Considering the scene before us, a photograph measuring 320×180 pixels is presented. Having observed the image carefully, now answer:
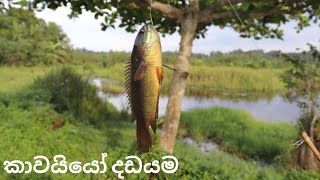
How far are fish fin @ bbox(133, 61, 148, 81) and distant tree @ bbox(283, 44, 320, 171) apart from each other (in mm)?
6071

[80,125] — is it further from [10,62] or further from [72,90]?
[10,62]

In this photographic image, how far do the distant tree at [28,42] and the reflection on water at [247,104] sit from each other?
8.14 m

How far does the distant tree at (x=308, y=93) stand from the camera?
7.20m

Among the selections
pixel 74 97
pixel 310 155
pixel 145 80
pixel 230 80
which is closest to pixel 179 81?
pixel 310 155

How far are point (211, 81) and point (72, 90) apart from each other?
13.6 meters

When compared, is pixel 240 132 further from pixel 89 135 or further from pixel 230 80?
pixel 230 80

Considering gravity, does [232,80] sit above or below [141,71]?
below

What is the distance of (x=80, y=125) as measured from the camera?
8.70m

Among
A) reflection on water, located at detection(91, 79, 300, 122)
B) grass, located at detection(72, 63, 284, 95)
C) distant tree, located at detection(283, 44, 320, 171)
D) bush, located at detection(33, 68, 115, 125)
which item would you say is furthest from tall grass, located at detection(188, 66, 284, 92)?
distant tree, located at detection(283, 44, 320, 171)

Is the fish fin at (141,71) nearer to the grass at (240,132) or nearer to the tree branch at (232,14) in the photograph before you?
the tree branch at (232,14)

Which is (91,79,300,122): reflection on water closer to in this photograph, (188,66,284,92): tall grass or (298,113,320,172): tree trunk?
(188,66,284,92): tall grass

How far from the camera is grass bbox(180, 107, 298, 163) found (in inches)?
370

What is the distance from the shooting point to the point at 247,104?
18.7 m

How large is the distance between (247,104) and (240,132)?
8055 millimetres
